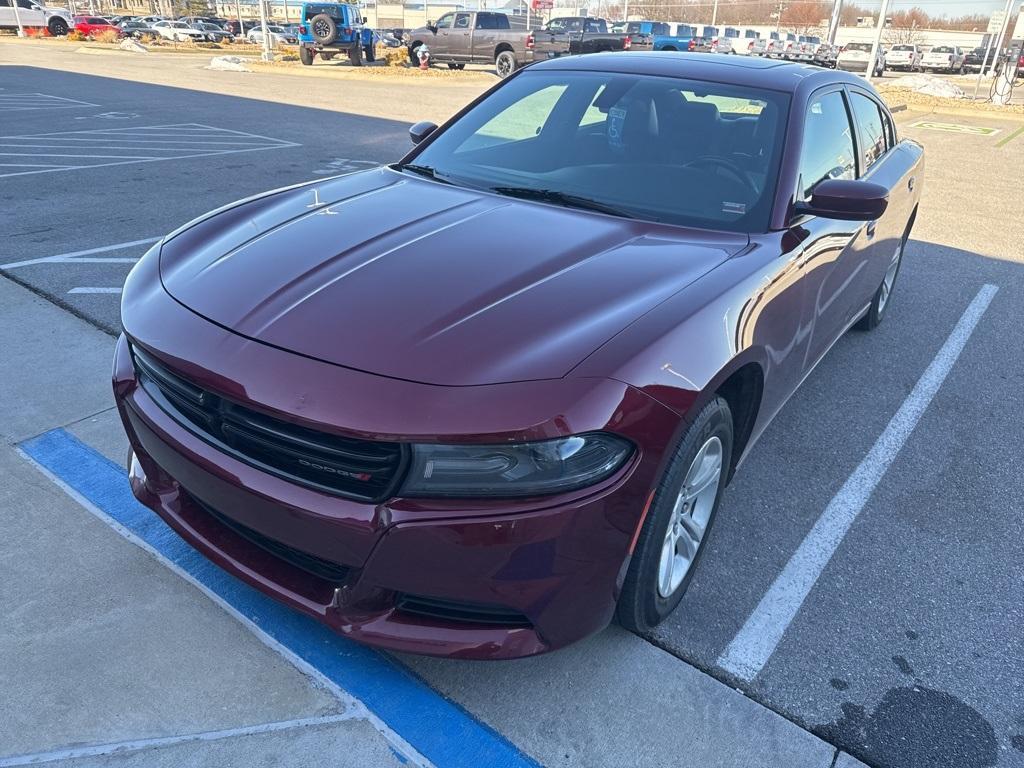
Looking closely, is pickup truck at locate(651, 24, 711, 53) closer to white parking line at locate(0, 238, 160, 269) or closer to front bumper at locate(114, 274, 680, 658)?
white parking line at locate(0, 238, 160, 269)

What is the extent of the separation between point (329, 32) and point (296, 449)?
31.5 m

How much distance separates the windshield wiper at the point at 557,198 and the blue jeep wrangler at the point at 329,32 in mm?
29575

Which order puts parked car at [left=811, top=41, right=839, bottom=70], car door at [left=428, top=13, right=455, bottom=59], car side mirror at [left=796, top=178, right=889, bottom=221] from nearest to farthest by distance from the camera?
car side mirror at [left=796, top=178, right=889, bottom=221] < car door at [left=428, top=13, right=455, bottom=59] < parked car at [left=811, top=41, right=839, bottom=70]

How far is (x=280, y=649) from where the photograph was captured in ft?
7.57

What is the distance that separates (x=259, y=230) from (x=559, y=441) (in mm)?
1526

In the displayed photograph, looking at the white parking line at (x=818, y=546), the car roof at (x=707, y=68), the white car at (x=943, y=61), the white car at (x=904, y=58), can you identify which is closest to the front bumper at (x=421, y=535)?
the white parking line at (x=818, y=546)

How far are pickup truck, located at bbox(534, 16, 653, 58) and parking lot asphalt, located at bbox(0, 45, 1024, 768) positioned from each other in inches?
901

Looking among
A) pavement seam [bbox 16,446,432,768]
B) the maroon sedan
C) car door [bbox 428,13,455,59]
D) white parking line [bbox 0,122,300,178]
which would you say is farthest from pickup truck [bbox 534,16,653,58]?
pavement seam [bbox 16,446,432,768]

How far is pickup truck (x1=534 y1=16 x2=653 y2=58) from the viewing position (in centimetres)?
2698

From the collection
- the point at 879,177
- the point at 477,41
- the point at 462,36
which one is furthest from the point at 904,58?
the point at 879,177

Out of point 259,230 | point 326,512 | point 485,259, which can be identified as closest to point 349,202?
point 259,230

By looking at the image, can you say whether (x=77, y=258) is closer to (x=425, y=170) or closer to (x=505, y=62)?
(x=425, y=170)

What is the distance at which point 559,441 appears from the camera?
5.99ft

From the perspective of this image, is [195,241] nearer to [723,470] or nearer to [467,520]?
[467,520]
